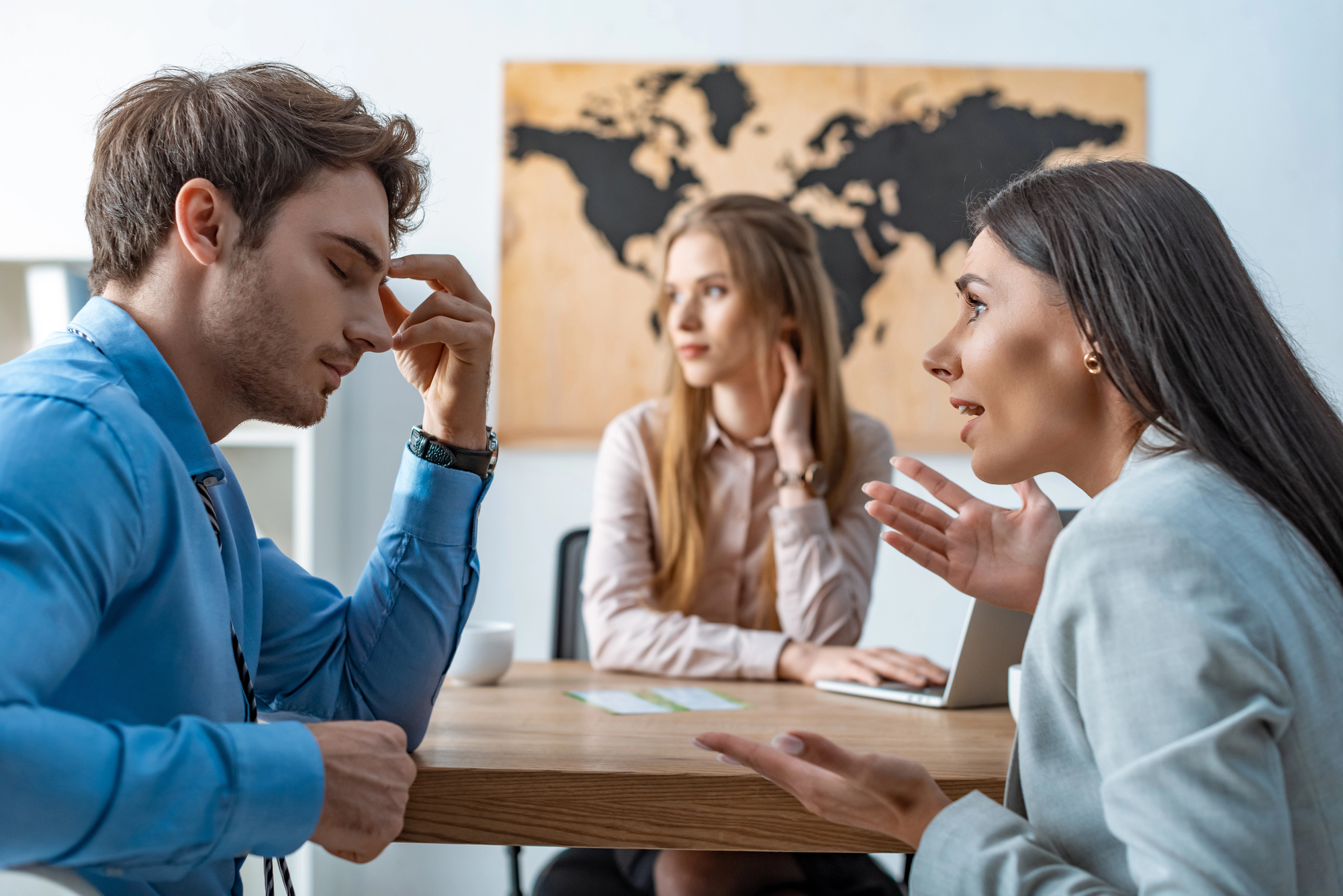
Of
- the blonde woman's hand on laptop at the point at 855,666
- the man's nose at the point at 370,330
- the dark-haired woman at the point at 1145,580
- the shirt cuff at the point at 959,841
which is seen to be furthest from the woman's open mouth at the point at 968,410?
the man's nose at the point at 370,330

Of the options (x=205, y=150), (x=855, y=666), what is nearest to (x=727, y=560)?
(x=855, y=666)

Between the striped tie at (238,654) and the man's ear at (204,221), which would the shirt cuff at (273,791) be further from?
the man's ear at (204,221)

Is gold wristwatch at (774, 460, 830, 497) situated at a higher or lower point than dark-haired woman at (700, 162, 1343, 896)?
lower

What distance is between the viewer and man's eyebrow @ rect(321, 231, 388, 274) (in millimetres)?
997

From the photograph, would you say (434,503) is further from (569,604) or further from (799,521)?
(569,604)

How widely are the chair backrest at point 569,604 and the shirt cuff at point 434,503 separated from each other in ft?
3.29

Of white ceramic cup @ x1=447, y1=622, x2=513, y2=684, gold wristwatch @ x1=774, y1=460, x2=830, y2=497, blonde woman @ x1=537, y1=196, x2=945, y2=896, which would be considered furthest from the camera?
gold wristwatch @ x1=774, y1=460, x2=830, y2=497

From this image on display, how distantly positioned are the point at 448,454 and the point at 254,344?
27 cm

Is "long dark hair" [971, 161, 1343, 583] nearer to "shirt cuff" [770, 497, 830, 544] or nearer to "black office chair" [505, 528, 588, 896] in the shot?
"shirt cuff" [770, 497, 830, 544]

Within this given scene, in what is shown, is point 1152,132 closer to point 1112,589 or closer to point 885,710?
point 885,710

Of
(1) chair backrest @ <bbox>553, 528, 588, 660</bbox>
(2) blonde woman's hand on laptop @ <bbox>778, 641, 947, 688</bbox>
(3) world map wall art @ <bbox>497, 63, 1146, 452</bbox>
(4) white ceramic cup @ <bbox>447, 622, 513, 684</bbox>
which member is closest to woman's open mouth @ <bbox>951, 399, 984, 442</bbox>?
(2) blonde woman's hand on laptop @ <bbox>778, 641, 947, 688</bbox>

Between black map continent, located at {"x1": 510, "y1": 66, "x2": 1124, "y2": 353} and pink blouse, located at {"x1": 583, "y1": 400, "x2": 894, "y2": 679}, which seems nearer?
pink blouse, located at {"x1": 583, "y1": 400, "x2": 894, "y2": 679}

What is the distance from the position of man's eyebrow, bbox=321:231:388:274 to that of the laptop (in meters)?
0.80

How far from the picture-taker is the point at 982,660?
1.27 meters
